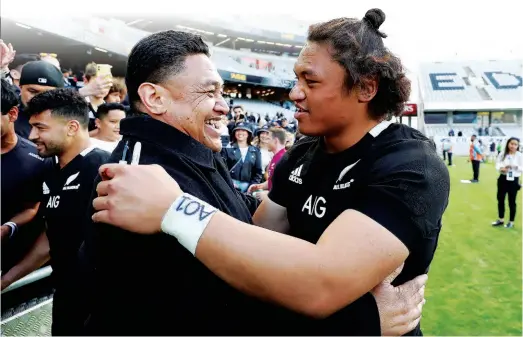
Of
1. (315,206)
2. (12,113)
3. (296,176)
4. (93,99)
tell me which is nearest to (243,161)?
(93,99)

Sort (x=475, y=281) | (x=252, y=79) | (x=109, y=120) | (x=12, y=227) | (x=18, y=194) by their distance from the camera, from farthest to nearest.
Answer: (x=252, y=79) < (x=475, y=281) < (x=109, y=120) < (x=18, y=194) < (x=12, y=227)

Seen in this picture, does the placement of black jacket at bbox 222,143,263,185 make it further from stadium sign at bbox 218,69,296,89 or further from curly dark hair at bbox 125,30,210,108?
stadium sign at bbox 218,69,296,89

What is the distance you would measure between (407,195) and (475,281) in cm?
553

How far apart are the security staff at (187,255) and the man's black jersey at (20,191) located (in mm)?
1993

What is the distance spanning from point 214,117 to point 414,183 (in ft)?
2.57

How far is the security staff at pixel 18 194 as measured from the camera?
10.00 feet

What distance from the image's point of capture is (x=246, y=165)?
24.6ft

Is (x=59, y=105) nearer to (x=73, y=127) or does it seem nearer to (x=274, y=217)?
(x=73, y=127)

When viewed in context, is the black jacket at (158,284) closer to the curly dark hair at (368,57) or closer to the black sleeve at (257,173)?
the curly dark hair at (368,57)

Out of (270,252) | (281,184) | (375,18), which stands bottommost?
(281,184)

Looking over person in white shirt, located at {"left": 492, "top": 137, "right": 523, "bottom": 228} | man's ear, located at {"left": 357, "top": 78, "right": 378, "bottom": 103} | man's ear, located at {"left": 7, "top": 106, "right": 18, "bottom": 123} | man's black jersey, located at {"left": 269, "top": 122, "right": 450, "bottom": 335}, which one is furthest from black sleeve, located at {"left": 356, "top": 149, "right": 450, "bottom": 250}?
person in white shirt, located at {"left": 492, "top": 137, "right": 523, "bottom": 228}

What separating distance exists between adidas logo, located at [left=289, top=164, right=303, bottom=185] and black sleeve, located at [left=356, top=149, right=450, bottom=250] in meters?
0.46

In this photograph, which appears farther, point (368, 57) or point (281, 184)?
point (281, 184)

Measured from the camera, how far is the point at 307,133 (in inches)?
73.9
